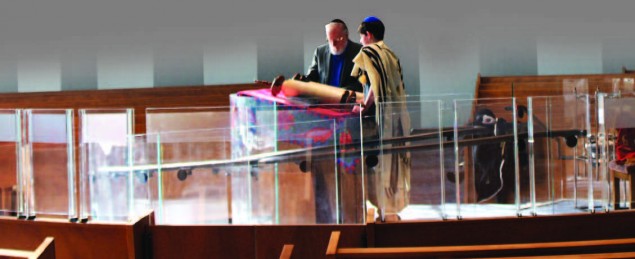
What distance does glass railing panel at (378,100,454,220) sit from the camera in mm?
3037

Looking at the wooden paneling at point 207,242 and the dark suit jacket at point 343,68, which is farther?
the dark suit jacket at point 343,68

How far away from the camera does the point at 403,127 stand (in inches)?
122

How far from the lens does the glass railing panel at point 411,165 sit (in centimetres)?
304

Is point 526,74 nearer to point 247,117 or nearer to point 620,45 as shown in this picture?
point 620,45

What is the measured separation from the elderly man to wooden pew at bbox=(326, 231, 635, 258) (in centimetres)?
233

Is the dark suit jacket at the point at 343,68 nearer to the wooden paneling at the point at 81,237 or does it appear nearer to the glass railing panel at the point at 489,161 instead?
the glass railing panel at the point at 489,161

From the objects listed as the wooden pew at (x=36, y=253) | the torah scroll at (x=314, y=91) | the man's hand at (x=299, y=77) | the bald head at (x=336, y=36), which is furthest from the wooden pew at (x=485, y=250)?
the bald head at (x=336, y=36)

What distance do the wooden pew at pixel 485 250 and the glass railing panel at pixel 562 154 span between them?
955 millimetres

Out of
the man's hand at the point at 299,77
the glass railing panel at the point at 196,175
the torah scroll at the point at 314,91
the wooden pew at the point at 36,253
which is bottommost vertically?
the wooden pew at the point at 36,253

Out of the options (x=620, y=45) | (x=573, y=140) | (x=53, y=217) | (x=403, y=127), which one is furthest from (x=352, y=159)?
(x=620, y=45)

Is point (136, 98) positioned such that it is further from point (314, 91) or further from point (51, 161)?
point (51, 161)

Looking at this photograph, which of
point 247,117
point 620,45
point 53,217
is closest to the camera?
point 53,217

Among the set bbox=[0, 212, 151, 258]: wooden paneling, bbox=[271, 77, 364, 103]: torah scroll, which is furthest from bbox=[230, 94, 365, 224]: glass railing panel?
bbox=[271, 77, 364, 103]: torah scroll

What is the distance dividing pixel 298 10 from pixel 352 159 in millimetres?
6360
